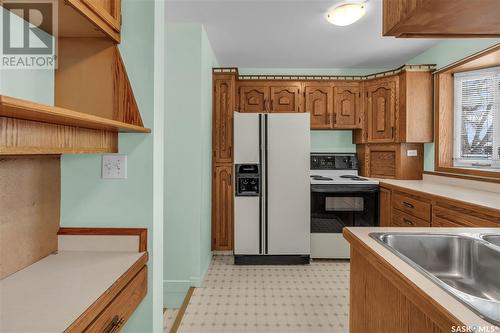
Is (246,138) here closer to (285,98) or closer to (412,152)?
(285,98)

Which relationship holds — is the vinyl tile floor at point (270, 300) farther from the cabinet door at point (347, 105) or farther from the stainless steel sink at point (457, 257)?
the cabinet door at point (347, 105)

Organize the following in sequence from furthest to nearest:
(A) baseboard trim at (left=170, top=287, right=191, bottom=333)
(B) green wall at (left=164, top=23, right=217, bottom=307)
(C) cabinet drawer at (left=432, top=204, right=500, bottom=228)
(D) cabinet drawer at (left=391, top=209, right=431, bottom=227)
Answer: (B) green wall at (left=164, top=23, right=217, bottom=307)
(D) cabinet drawer at (left=391, top=209, right=431, bottom=227)
(A) baseboard trim at (left=170, top=287, right=191, bottom=333)
(C) cabinet drawer at (left=432, top=204, right=500, bottom=228)

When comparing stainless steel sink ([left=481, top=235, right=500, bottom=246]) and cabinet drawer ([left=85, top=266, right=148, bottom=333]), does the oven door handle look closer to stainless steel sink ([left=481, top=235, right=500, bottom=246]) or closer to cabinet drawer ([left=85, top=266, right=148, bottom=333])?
stainless steel sink ([left=481, top=235, right=500, bottom=246])

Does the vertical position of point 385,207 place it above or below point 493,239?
below

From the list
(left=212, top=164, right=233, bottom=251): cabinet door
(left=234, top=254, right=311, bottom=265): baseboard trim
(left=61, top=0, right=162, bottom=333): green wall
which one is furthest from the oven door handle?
(left=61, top=0, right=162, bottom=333): green wall

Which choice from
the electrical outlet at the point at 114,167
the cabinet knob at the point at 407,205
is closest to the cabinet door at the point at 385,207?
the cabinet knob at the point at 407,205

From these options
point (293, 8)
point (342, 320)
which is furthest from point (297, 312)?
point (293, 8)

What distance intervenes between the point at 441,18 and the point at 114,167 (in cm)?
141

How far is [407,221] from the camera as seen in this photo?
9.12 ft

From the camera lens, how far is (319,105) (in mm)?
3771

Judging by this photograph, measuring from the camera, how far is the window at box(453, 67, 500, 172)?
8.89 feet

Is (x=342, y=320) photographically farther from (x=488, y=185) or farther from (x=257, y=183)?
(x=488, y=185)

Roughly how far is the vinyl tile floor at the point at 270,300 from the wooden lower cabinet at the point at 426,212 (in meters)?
0.81

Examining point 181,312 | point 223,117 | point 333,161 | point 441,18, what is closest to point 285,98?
point 223,117
